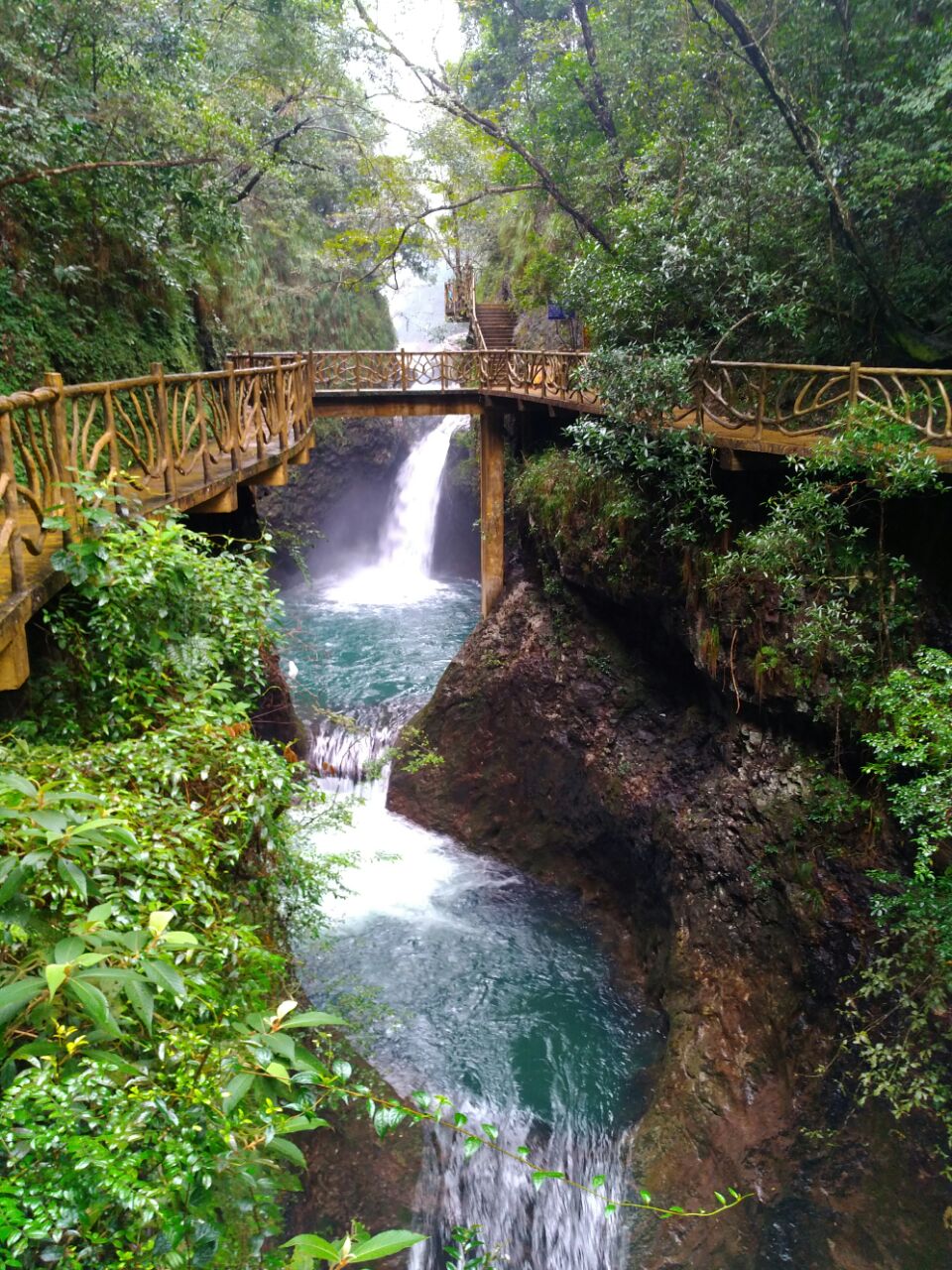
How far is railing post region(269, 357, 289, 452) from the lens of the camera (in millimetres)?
10023

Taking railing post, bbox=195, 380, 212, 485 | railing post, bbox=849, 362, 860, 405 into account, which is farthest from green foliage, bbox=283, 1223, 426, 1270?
railing post, bbox=849, 362, 860, 405

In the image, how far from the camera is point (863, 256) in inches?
358

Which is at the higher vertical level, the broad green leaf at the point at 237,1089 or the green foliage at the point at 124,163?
the green foliage at the point at 124,163

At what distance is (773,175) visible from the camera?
9.45 metres

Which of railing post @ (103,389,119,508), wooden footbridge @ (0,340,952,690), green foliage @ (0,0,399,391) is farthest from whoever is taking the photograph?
green foliage @ (0,0,399,391)

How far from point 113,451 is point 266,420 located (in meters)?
4.45

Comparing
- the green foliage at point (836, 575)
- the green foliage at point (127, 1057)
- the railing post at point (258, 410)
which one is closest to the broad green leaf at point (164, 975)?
the green foliage at point (127, 1057)

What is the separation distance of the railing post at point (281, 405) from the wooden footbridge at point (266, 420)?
3cm

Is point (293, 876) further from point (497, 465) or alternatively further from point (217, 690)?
point (497, 465)

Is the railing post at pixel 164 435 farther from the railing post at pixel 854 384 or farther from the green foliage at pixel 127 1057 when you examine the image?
the railing post at pixel 854 384

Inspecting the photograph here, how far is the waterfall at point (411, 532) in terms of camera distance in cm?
2531

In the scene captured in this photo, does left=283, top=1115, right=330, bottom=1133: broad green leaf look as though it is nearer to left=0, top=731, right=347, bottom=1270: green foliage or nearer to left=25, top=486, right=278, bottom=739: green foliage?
left=0, top=731, right=347, bottom=1270: green foliage

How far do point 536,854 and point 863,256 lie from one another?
8.74 meters

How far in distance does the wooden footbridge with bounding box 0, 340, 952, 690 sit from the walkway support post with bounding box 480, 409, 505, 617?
0.03 meters
